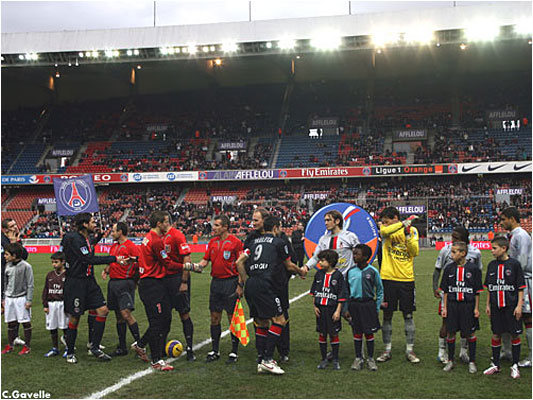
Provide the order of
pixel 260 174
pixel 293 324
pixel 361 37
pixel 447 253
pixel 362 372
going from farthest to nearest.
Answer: pixel 260 174
pixel 361 37
pixel 293 324
pixel 447 253
pixel 362 372

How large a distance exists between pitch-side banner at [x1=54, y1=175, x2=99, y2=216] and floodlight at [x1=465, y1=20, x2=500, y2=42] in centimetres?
2762

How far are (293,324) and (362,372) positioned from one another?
3.54 metres

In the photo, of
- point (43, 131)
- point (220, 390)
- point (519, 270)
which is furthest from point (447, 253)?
point (43, 131)

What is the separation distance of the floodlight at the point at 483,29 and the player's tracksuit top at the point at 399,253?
32.1 m

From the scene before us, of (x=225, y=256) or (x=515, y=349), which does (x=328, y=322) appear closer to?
(x=225, y=256)

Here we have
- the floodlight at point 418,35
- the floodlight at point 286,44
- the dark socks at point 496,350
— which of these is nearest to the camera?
the dark socks at point 496,350

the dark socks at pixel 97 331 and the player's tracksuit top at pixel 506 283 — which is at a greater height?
A: the player's tracksuit top at pixel 506 283

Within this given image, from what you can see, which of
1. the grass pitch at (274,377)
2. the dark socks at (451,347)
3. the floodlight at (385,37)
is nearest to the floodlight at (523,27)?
the floodlight at (385,37)

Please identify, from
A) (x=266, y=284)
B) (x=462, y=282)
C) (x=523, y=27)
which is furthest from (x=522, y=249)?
(x=523, y=27)

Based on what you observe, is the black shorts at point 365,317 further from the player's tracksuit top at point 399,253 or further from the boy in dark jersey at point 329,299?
the player's tracksuit top at point 399,253

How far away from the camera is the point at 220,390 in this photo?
6703mm

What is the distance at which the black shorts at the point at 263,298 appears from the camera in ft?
24.5

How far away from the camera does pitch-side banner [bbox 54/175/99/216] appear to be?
1850cm

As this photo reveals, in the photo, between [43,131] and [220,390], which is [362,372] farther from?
[43,131]
